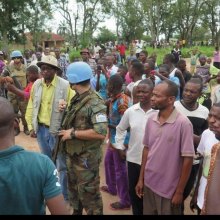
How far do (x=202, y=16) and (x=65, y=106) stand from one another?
5521cm

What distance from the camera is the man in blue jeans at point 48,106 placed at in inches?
167

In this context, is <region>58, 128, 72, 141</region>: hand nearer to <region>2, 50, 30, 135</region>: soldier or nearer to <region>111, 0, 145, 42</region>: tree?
<region>2, 50, 30, 135</region>: soldier

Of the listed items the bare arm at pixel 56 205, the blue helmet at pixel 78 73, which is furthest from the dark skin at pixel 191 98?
the bare arm at pixel 56 205

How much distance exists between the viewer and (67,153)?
11.7 feet

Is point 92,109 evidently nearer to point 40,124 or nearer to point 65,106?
point 65,106

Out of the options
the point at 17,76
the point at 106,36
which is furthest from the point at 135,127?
the point at 106,36

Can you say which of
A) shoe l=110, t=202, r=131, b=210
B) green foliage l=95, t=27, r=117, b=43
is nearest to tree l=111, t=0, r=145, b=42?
green foliage l=95, t=27, r=117, b=43

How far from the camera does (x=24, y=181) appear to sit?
1.90 m

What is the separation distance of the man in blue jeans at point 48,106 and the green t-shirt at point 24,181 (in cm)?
215

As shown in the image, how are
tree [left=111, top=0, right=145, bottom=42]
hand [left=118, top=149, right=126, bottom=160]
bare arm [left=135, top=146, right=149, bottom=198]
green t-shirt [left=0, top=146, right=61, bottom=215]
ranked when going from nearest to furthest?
1. green t-shirt [left=0, top=146, right=61, bottom=215]
2. bare arm [left=135, top=146, right=149, bottom=198]
3. hand [left=118, top=149, right=126, bottom=160]
4. tree [left=111, top=0, right=145, bottom=42]

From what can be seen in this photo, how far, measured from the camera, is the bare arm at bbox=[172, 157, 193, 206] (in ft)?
9.75

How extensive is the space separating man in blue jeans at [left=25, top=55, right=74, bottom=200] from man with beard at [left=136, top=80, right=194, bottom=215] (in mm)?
1379

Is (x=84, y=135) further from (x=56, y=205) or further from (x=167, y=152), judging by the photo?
(x=56, y=205)

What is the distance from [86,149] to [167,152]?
87 centimetres
